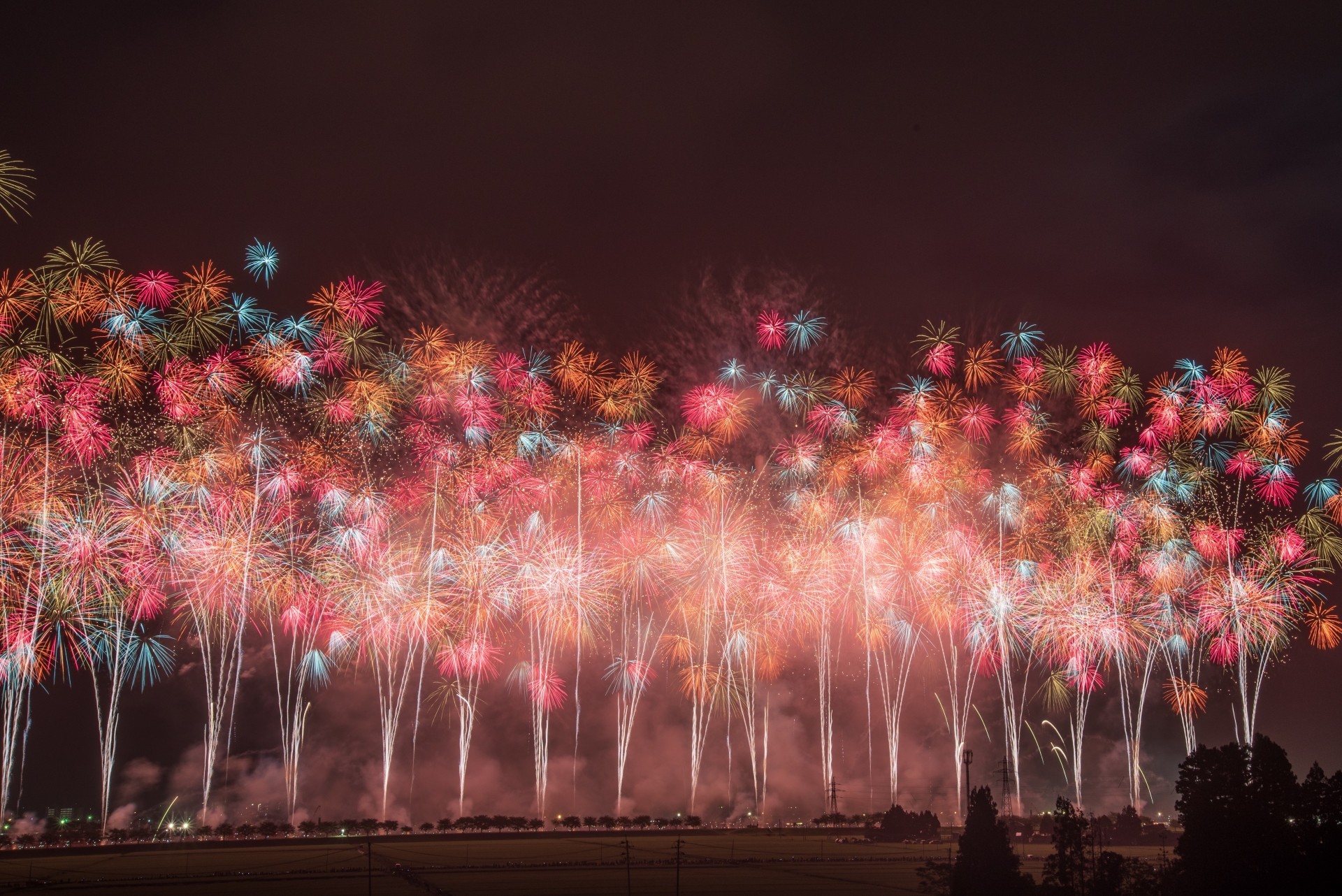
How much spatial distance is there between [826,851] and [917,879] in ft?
38.6

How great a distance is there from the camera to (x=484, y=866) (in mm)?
41719

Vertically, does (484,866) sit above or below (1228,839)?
below

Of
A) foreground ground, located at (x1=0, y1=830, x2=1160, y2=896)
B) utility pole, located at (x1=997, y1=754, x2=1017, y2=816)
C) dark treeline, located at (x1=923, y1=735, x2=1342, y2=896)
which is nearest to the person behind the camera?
dark treeline, located at (x1=923, y1=735, x2=1342, y2=896)

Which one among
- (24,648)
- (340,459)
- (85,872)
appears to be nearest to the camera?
(85,872)

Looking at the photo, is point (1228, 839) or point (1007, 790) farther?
point (1007, 790)

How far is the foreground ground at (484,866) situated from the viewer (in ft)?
117

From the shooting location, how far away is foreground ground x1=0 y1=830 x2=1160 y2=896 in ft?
117

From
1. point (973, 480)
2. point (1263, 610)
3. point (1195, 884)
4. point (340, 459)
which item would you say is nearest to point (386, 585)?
point (340, 459)

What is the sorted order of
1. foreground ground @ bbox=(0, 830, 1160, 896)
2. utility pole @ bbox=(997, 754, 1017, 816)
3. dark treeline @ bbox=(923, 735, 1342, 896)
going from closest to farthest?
dark treeline @ bbox=(923, 735, 1342, 896) < foreground ground @ bbox=(0, 830, 1160, 896) < utility pole @ bbox=(997, 754, 1017, 816)

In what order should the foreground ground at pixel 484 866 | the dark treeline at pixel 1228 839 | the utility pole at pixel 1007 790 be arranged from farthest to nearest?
the utility pole at pixel 1007 790, the foreground ground at pixel 484 866, the dark treeline at pixel 1228 839

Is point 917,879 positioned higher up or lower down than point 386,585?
lower down

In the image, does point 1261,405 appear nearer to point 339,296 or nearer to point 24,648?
point 339,296

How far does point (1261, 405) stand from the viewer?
49.9m

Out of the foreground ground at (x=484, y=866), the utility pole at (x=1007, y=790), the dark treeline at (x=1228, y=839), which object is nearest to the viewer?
the dark treeline at (x=1228, y=839)
